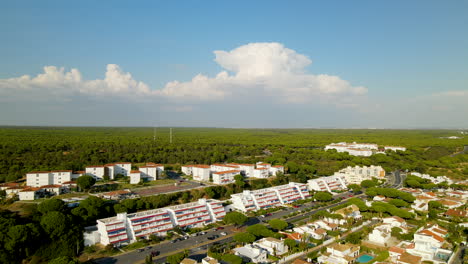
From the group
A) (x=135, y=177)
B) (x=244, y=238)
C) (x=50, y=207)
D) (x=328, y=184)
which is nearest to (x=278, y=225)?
(x=244, y=238)

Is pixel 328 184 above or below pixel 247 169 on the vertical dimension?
below

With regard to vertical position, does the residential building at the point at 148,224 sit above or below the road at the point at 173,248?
above

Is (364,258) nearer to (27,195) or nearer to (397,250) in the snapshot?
(397,250)

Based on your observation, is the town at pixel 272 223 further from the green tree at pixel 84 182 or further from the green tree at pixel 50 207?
the green tree at pixel 50 207

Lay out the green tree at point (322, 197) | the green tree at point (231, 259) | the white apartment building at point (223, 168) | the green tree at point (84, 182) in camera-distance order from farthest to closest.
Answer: the white apartment building at point (223, 168) < the green tree at point (322, 197) < the green tree at point (84, 182) < the green tree at point (231, 259)

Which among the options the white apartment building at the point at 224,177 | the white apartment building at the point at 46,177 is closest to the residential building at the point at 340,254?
the white apartment building at the point at 224,177
